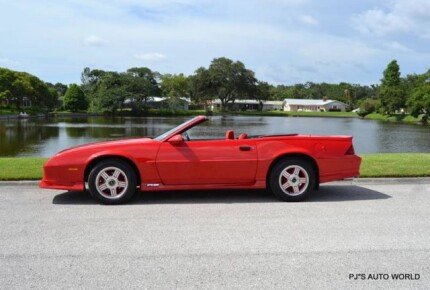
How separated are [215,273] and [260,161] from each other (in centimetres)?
325

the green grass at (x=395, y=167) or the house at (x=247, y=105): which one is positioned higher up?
the house at (x=247, y=105)

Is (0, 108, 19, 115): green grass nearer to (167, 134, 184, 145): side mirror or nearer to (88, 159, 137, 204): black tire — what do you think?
(88, 159, 137, 204): black tire

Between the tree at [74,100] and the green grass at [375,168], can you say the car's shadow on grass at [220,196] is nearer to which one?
the green grass at [375,168]

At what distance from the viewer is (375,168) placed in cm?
999

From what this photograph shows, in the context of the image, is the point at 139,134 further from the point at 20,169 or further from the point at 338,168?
the point at 338,168

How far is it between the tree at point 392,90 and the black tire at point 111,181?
99.1 metres

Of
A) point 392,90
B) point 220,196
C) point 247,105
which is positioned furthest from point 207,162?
point 247,105

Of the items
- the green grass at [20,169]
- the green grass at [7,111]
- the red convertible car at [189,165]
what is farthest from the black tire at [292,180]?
the green grass at [7,111]

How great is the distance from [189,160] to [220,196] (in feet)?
3.36

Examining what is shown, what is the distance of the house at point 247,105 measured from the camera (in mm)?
135650

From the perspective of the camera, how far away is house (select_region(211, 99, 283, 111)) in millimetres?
135650

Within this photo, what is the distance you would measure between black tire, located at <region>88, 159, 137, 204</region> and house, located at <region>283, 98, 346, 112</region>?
14977 cm

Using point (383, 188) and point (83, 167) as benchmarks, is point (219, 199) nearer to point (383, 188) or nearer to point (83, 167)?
point (83, 167)

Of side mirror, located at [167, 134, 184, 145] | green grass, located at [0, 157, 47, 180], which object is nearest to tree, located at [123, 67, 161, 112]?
green grass, located at [0, 157, 47, 180]
